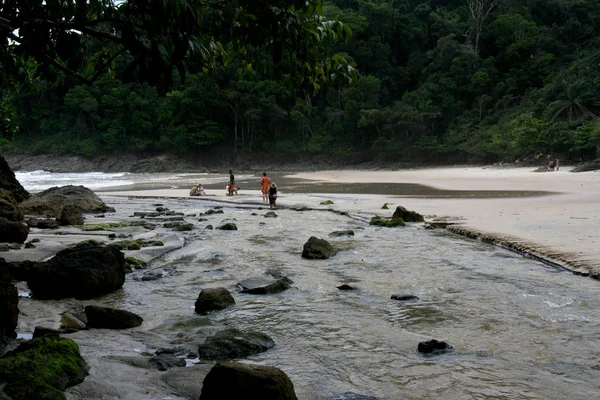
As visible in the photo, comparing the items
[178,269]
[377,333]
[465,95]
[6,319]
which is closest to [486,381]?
[377,333]

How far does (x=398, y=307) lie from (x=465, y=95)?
61740mm

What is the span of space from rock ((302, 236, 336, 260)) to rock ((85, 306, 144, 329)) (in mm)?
4689

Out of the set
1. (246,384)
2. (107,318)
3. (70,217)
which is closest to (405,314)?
(246,384)

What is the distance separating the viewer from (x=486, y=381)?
4465 mm

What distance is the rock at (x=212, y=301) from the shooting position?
261 inches

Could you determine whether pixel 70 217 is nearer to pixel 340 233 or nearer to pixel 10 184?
pixel 10 184

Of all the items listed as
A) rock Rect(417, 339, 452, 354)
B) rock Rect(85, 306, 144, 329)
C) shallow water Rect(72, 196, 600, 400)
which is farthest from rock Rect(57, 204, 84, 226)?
rock Rect(417, 339, 452, 354)

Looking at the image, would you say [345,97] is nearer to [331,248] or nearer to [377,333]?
[331,248]

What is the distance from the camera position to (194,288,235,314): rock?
664 centimetres

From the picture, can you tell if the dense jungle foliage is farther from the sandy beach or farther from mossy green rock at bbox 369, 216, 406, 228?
mossy green rock at bbox 369, 216, 406, 228

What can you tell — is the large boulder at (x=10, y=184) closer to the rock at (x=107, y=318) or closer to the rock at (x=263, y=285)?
the rock at (x=263, y=285)

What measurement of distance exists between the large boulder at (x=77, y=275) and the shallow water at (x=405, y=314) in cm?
32

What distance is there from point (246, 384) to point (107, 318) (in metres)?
2.78

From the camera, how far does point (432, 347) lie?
16.9ft
